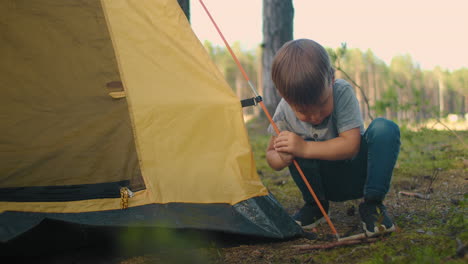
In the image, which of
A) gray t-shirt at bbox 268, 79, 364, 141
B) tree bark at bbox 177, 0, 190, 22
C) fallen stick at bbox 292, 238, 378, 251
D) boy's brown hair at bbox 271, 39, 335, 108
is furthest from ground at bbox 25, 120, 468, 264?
tree bark at bbox 177, 0, 190, 22

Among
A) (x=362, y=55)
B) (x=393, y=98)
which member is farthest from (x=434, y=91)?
(x=393, y=98)

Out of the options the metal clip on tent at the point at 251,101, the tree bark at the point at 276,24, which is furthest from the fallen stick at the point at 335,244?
the tree bark at the point at 276,24

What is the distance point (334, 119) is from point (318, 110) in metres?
0.13

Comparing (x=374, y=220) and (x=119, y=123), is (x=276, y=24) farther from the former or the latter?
(x=374, y=220)

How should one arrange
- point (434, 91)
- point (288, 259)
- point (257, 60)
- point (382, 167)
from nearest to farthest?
point (288, 259)
point (382, 167)
point (257, 60)
point (434, 91)

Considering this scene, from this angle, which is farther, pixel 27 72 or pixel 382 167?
pixel 27 72

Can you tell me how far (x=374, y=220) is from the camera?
5.74ft

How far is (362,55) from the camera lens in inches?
1826

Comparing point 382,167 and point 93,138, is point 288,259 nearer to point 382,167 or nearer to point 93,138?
point 382,167

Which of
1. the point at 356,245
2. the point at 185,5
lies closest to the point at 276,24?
the point at 185,5

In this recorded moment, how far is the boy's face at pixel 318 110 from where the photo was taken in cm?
174

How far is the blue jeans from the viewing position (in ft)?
5.82

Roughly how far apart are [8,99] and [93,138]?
1.51 feet

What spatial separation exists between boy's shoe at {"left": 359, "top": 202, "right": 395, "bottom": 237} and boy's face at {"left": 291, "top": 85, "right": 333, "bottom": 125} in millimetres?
417
